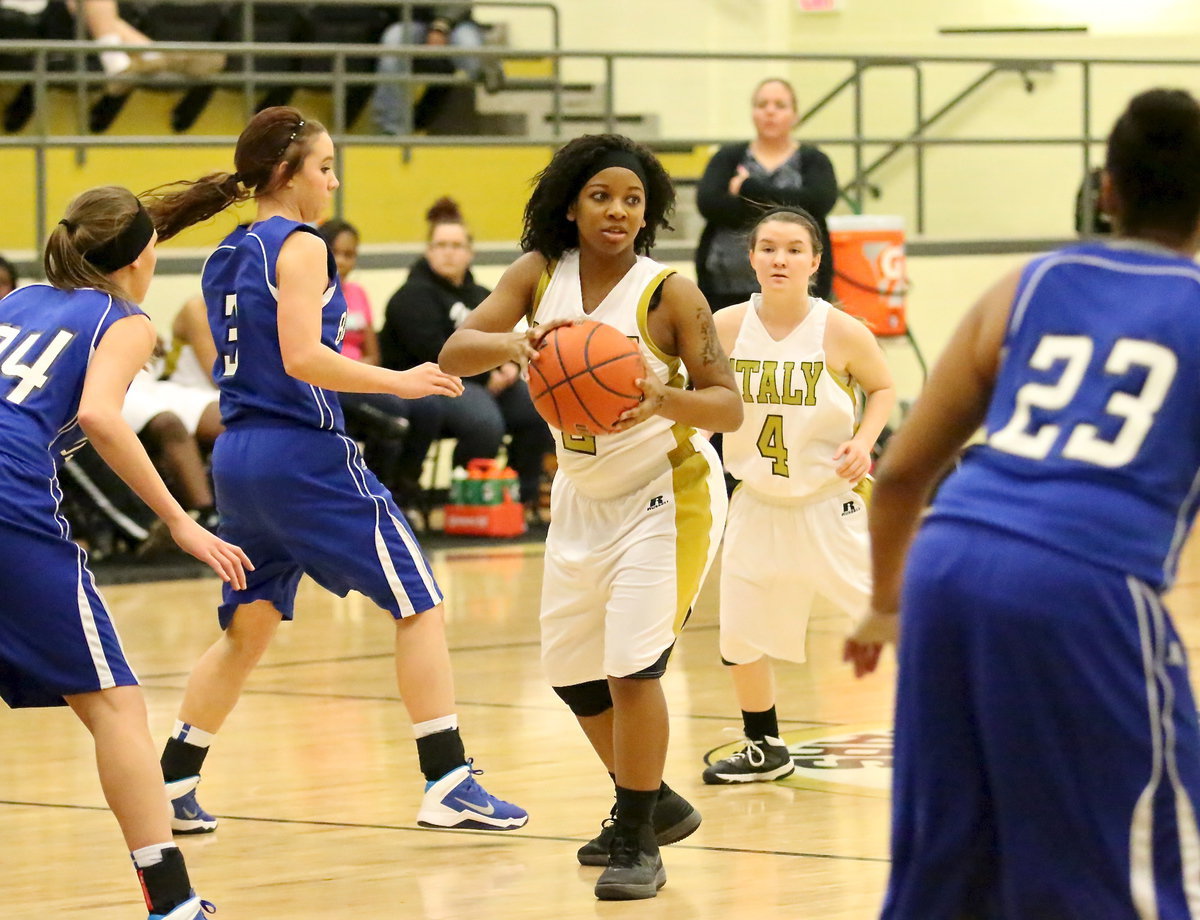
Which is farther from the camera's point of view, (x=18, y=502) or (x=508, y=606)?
(x=508, y=606)

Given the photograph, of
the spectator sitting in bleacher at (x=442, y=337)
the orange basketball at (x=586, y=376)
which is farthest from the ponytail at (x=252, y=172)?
the spectator sitting in bleacher at (x=442, y=337)

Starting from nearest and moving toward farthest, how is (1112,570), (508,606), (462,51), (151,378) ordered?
(1112,570) → (508,606) → (151,378) → (462,51)

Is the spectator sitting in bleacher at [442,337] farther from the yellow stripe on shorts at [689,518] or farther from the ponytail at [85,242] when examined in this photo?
the ponytail at [85,242]

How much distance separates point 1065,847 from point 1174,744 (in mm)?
182

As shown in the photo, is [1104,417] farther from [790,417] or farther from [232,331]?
[790,417]

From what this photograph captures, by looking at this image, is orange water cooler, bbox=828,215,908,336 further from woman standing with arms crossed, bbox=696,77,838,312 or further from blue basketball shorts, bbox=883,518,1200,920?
blue basketball shorts, bbox=883,518,1200,920

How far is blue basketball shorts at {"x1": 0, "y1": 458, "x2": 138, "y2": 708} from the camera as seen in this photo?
11.6ft

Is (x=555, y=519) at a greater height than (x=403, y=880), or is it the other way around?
(x=555, y=519)

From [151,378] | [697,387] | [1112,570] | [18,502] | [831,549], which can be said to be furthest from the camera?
[151,378]

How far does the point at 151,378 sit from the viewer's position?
30.2ft

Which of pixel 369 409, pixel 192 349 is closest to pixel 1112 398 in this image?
pixel 369 409

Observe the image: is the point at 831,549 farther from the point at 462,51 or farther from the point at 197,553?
the point at 462,51

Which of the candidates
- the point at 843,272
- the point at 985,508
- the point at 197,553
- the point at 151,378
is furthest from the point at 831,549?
the point at 843,272

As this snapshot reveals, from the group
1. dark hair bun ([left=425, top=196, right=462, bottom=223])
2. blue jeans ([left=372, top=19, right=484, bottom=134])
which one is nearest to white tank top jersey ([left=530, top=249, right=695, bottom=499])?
dark hair bun ([left=425, top=196, right=462, bottom=223])
